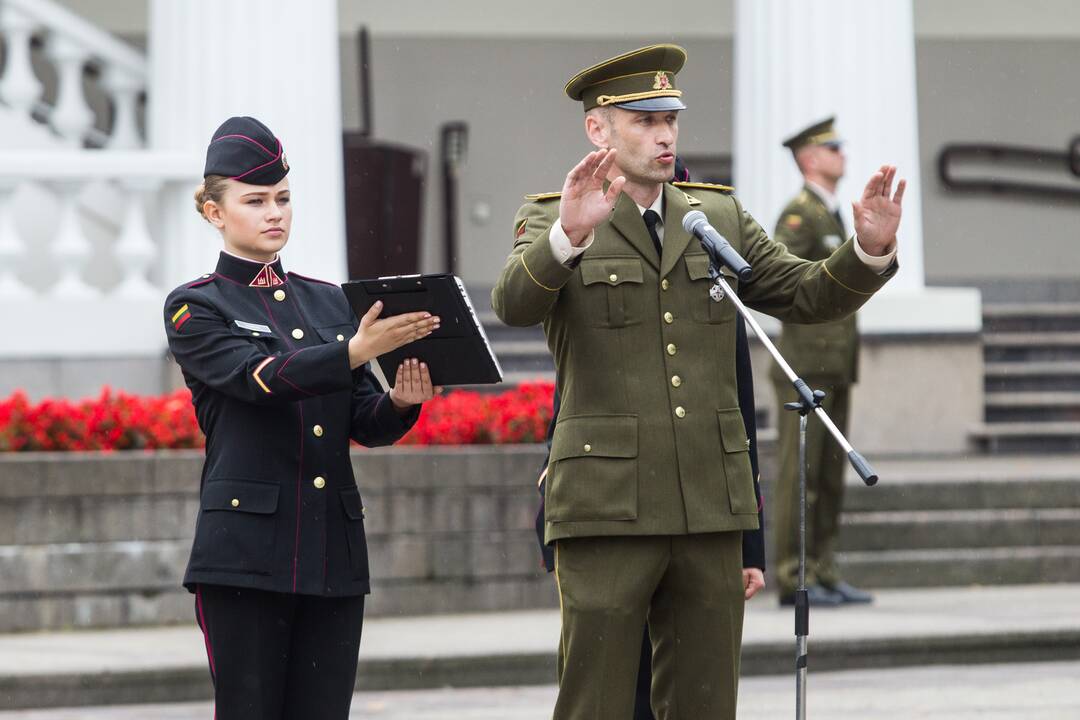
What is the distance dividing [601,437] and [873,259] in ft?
2.54

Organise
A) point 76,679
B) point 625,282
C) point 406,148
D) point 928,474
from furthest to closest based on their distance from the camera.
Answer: point 406,148 < point 928,474 < point 76,679 < point 625,282

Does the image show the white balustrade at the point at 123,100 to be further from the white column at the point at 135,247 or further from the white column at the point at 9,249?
the white column at the point at 9,249

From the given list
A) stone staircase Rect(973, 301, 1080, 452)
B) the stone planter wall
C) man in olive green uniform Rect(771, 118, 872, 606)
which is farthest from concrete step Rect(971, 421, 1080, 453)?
the stone planter wall

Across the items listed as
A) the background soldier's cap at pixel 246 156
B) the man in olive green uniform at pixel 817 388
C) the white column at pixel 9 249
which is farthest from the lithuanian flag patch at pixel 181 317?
the white column at pixel 9 249

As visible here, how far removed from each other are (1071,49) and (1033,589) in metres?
7.89

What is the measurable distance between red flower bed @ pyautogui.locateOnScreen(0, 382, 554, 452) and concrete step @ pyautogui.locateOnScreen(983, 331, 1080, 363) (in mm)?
5488

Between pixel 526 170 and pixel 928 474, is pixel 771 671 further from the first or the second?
pixel 526 170

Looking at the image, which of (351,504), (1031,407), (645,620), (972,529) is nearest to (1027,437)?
(1031,407)

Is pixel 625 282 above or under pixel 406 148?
under

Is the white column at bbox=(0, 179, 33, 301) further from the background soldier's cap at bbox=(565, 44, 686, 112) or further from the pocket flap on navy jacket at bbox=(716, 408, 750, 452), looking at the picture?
the pocket flap on navy jacket at bbox=(716, 408, 750, 452)

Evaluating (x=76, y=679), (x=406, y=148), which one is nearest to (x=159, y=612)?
(x=76, y=679)

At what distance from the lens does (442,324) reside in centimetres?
424

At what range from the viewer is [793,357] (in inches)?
360

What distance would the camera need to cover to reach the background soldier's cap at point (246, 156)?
4402mm
